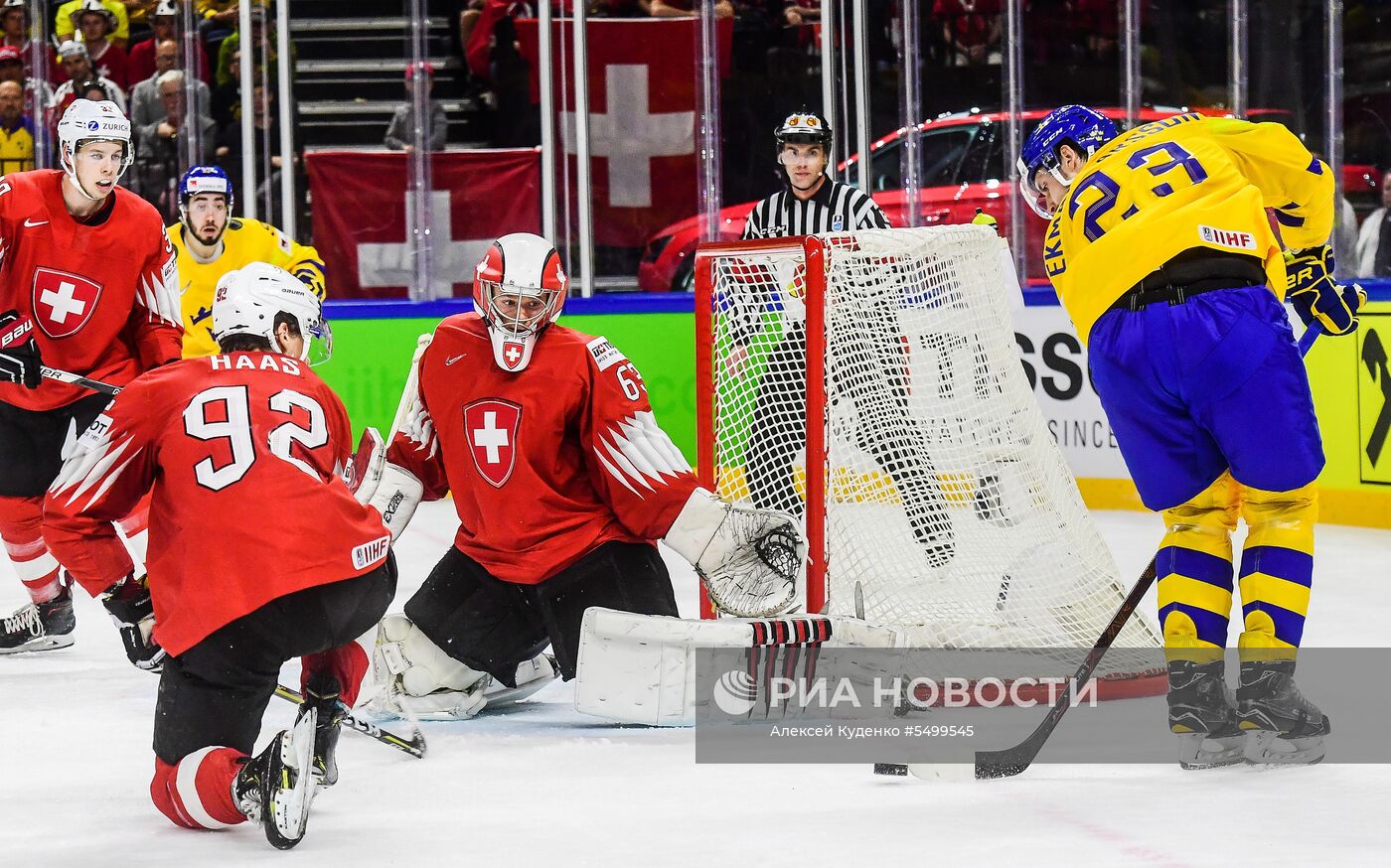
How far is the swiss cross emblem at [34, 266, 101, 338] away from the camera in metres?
4.21

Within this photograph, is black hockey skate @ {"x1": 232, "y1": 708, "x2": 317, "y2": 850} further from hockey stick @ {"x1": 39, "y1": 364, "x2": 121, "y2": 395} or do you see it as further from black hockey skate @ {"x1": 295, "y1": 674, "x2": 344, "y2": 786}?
hockey stick @ {"x1": 39, "y1": 364, "x2": 121, "y2": 395}

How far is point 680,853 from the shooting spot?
8.30 feet

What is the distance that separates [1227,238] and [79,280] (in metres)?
2.64

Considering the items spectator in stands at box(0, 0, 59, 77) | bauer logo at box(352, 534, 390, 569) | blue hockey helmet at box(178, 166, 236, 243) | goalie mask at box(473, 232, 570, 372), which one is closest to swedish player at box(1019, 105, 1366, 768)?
goalie mask at box(473, 232, 570, 372)

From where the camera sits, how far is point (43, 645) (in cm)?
438

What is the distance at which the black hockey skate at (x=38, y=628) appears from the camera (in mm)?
4371

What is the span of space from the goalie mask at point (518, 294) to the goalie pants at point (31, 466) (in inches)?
52.1

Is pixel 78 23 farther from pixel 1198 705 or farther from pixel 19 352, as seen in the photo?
pixel 1198 705

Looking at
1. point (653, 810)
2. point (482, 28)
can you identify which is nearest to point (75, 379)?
point (653, 810)

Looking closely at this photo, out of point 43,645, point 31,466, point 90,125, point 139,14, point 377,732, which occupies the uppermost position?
point 139,14

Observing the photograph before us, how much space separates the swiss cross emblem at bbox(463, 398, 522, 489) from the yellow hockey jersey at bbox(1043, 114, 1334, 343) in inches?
41.0

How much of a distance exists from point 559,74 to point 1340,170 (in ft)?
10.4

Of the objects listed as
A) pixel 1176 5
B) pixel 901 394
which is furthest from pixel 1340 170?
pixel 901 394

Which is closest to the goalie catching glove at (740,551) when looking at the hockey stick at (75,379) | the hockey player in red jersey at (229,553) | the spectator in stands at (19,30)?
the hockey player in red jersey at (229,553)
